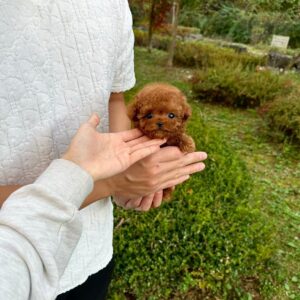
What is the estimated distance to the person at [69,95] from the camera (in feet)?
2.65

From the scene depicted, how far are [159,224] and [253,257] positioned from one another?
655 millimetres

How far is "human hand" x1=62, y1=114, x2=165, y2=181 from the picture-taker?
28.2 inches

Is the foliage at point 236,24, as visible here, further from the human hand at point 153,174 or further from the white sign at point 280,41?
the human hand at point 153,174

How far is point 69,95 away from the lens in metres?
0.90

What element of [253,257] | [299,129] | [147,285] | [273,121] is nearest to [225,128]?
[273,121]

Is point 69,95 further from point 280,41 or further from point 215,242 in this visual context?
point 280,41

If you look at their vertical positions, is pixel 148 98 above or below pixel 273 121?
above

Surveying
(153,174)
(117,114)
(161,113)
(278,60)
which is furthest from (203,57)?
(153,174)

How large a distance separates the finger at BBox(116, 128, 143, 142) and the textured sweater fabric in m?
0.10

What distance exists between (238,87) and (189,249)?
15.8 feet

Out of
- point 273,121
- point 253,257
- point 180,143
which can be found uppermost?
point 180,143

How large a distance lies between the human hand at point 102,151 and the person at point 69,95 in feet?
0.30

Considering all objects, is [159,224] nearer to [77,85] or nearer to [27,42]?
[77,85]

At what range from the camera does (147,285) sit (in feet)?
6.76
